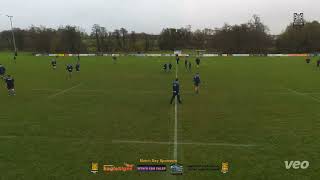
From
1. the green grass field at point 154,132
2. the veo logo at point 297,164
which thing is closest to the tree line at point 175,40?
the green grass field at point 154,132

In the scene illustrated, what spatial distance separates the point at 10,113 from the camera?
18578 mm

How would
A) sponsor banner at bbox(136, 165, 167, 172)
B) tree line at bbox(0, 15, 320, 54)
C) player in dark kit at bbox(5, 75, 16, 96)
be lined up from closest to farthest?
sponsor banner at bbox(136, 165, 167, 172) < player in dark kit at bbox(5, 75, 16, 96) < tree line at bbox(0, 15, 320, 54)

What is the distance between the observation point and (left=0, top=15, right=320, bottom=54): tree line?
119688 mm

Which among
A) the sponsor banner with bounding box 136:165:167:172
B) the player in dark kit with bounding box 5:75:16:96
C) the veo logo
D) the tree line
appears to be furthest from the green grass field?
the tree line

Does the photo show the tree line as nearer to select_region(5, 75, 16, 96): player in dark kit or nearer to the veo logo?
select_region(5, 75, 16, 96): player in dark kit

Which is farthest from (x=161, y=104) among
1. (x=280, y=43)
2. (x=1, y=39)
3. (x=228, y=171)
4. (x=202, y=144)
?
(x=1, y=39)

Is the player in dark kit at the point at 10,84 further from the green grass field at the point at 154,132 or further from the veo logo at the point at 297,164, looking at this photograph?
the veo logo at the point at 297,164

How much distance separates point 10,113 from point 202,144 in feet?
37.6

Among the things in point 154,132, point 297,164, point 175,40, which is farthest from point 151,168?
point 175,40

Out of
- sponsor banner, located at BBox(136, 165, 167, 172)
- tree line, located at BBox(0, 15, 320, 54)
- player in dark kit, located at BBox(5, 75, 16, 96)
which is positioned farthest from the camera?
tree line, located at BBox(0, 15, 320, 54)

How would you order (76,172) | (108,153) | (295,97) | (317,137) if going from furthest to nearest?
(295,97) → (317,137) → (108,153) → (76,172)

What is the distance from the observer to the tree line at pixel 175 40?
119688 mm

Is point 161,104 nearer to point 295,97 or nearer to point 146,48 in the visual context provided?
point 295,97

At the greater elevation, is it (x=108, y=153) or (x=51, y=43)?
(x=51, y=43)
